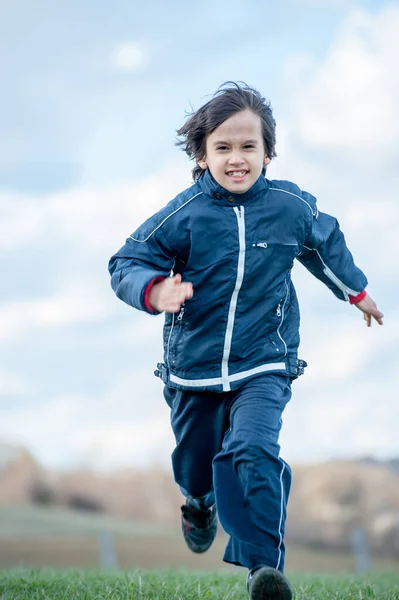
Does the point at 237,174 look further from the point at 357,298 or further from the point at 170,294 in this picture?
the point at 357,298

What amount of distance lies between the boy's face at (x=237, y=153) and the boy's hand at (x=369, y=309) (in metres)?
1.05

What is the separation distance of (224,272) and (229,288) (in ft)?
0.26

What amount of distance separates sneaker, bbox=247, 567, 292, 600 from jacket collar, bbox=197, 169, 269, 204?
1.69m

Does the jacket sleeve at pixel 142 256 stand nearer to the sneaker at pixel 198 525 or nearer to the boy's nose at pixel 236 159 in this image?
the boy's nose at pixel 236 159

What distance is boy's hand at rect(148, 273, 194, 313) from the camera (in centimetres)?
332

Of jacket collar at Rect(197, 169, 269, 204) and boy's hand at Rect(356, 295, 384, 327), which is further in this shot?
boy's hand at Rect(356, 295, 384, 327)

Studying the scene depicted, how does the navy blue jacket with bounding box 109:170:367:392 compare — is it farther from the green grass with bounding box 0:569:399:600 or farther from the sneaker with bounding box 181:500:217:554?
the sneaker with bounding box 181:500:217:554

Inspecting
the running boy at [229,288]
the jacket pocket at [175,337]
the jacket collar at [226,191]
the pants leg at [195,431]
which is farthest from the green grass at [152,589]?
the jacket collar at [226,191]

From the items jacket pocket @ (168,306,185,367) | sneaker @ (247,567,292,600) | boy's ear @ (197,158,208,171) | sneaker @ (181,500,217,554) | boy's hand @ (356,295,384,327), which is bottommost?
sneaker @ (247,567,292,600)

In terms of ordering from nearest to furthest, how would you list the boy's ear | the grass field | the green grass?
the green grass → the boy's ear → the grass field

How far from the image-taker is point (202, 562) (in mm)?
15453

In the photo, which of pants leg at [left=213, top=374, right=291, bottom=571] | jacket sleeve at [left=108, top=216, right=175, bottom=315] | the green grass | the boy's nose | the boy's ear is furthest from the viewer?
the boy's ear

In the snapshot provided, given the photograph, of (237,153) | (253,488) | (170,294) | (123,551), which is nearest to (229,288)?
(170,294)

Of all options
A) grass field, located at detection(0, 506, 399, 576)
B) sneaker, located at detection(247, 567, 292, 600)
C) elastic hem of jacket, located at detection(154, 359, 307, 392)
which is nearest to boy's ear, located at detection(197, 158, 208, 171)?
elastic hem of jacket, located at detection(154, 359, 307, 392)
